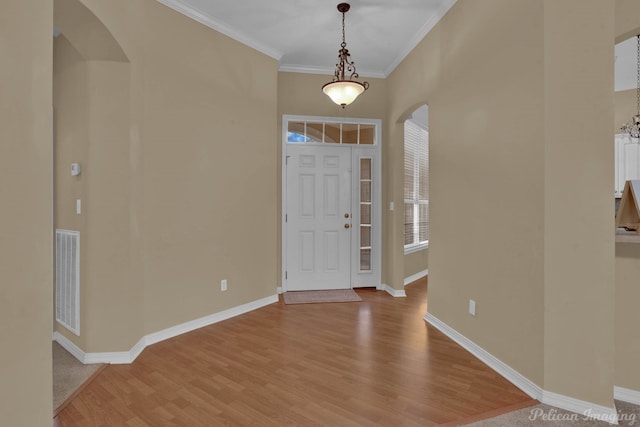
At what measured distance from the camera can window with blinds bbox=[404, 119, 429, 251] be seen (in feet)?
18.9

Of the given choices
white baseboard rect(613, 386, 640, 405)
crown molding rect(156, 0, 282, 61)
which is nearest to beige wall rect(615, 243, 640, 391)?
white baseboard rect(613, 386, 640, 405)

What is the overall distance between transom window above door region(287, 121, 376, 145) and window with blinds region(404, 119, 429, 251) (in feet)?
2.76

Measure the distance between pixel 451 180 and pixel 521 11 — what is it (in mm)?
1450

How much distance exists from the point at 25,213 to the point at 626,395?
11.5ft

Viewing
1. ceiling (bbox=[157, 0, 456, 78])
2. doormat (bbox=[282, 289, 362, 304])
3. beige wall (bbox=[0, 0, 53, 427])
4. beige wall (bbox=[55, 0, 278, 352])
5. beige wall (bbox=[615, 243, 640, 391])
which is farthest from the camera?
doormat (bbox=[282, 289, 362, 304])

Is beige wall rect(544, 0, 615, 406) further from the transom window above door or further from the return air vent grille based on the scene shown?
the return air vent grille

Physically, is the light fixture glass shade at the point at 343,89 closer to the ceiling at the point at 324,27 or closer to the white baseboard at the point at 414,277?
the ceiling at the point at 324,27

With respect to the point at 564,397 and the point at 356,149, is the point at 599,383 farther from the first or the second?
the point at 356,149

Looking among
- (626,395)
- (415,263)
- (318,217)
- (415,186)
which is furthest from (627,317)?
(415,186)

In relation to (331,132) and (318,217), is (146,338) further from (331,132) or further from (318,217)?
(331,132)

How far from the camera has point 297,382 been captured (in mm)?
2430

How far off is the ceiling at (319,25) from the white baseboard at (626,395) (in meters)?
3.39

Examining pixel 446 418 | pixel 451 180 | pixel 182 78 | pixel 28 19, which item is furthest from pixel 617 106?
pixel 28 19

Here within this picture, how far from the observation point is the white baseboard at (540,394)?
2014 millimetres
